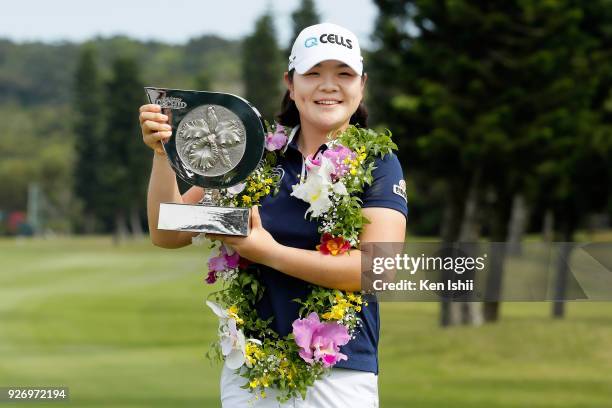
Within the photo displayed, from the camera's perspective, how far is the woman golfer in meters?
2.82

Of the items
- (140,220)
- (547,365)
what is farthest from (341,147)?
(140,220)

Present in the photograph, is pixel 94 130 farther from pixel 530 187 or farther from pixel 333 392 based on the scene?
pixel 333 392

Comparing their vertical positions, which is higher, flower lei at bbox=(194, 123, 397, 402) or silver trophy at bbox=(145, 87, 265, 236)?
silver trophy at bbox=(145, 87, 265, 236)

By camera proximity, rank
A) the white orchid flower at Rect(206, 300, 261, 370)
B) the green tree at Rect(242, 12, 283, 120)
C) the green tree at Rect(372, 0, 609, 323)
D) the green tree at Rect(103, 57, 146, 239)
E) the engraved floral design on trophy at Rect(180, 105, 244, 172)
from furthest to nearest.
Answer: the green tree at Rect(103, 57, 146, 239)
the green tree at Rect(242, 12, 283, 120)
the green tree at Rect(372, 0, 609, 323)
the white orchid flower at Rect(206, 300, 261, 370)
the engraved floral design on trophy at Rect(180, 105, 244, 172)

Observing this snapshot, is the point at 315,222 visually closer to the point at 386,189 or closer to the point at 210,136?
the point at 386,189

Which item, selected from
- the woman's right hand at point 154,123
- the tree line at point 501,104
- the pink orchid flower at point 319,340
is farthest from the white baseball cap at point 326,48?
the tree line at point 501,104

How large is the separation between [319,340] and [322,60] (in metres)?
0.73

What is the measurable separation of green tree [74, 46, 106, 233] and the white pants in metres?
61.7

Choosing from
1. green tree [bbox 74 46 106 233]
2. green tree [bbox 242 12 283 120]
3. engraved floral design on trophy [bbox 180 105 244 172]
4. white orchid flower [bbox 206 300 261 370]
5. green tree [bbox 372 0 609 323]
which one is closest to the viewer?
engraved floral design on trophy [bbox 180 105 244 172]

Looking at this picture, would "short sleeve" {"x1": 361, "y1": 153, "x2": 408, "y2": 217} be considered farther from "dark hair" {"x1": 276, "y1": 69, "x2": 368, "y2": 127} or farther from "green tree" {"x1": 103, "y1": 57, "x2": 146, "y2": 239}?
"green tree" {"x1": 103, "y1": 57, "x2": 146, "y2": 239}

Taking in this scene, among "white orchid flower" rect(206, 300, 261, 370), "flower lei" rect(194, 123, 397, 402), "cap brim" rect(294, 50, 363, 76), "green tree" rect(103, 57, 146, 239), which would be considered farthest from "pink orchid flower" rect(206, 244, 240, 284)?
"green tree" rect(103, 57, 146, 239)

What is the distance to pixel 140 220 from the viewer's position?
247ft

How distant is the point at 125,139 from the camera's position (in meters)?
61.2

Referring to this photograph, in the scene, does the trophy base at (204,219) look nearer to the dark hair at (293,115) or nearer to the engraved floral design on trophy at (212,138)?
the engraved floral design on trophy at (212,138)
